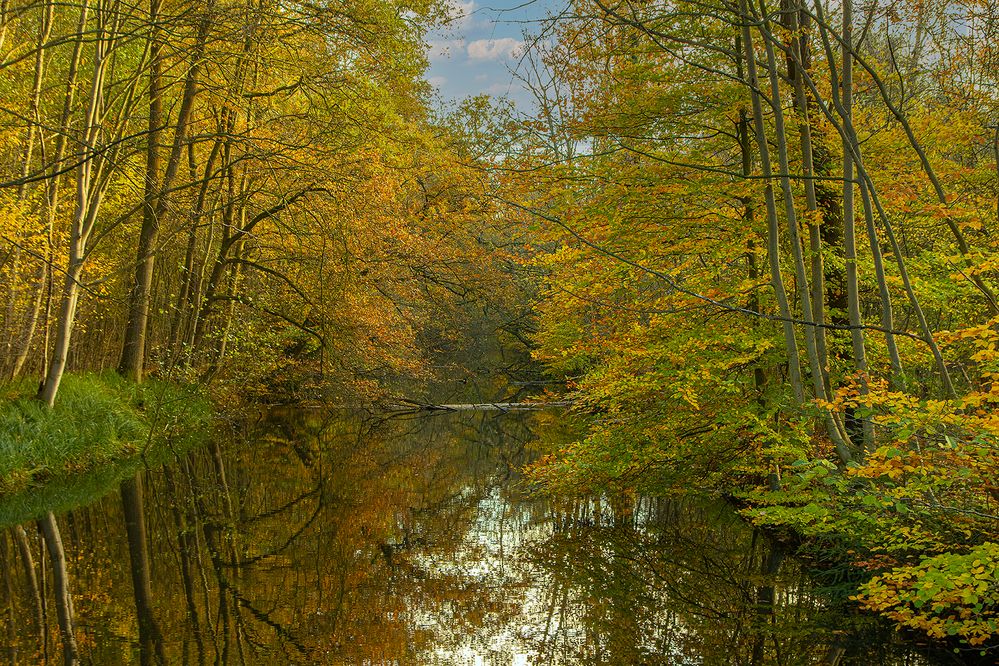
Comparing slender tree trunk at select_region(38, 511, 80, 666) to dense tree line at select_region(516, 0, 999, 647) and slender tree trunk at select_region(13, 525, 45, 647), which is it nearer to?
slender tree trunk at select_region(13, 525, 45, 647)

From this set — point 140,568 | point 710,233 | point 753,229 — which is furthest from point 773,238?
point 140,568

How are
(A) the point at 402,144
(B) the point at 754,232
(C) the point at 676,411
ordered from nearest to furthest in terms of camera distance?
1. (B) the point at 754,232
2. (C) the point at 676,411
3. (A) the point at 402,144

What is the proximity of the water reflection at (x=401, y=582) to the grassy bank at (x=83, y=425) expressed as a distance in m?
0.83

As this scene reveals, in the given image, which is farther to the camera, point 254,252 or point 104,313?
point 254,252

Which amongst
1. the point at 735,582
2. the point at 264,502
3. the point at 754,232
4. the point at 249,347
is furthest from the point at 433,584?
the point at 249,347

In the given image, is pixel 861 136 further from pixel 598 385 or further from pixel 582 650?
pixel 582 650

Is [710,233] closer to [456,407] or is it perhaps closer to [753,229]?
[753,229]

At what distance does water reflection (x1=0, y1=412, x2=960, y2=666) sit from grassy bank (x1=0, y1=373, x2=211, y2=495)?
32.5 inches

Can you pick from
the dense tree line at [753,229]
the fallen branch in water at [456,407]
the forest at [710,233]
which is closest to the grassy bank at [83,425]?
the forest at [710,233]

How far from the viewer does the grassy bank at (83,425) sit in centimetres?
902

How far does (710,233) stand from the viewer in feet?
26.3

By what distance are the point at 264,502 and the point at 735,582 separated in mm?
5679

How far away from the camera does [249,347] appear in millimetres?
A: 16844

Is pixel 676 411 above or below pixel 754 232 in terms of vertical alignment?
below
